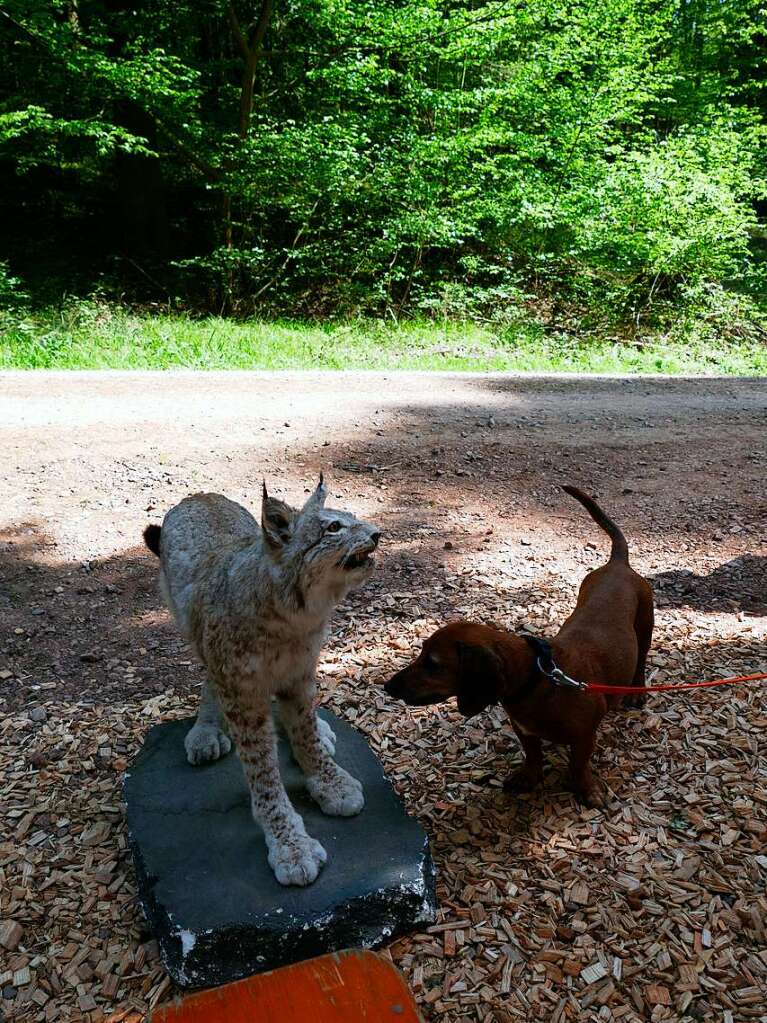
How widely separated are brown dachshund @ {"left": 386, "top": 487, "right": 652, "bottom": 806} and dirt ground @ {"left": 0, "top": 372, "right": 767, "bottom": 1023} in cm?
31

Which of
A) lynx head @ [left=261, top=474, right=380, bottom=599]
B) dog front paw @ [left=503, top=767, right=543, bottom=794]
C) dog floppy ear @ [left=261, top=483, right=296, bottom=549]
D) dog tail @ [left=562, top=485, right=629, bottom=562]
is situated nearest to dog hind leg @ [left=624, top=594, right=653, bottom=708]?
dog tail @ [left=562, top=485, right=629, bottom=562]

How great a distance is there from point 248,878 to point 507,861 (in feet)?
3.41

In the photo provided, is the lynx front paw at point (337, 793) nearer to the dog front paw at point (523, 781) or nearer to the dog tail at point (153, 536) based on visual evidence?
the dog front paw at point (523, 781)

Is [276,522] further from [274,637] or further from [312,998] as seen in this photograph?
[312,998]

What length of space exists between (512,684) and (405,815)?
69 cm

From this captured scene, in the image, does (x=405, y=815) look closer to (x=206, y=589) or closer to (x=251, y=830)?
Answer: (x=251, y=830)

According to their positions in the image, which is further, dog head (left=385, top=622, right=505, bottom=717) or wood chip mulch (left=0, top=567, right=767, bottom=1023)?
dog head (left=385, top=622, right=505, bottom=717)

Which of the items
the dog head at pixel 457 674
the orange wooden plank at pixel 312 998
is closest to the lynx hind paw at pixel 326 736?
the dog head at pixel 457 674

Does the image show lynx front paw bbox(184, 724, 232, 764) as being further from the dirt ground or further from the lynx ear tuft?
the lynx ear tuft

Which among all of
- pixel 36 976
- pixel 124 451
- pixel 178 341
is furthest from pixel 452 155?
pixel 36 976

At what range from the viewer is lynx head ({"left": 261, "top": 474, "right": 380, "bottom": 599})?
9.55 ft

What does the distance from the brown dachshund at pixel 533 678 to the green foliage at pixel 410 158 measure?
12.0 metres

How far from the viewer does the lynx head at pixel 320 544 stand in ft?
9.55

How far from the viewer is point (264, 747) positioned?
3256mm
